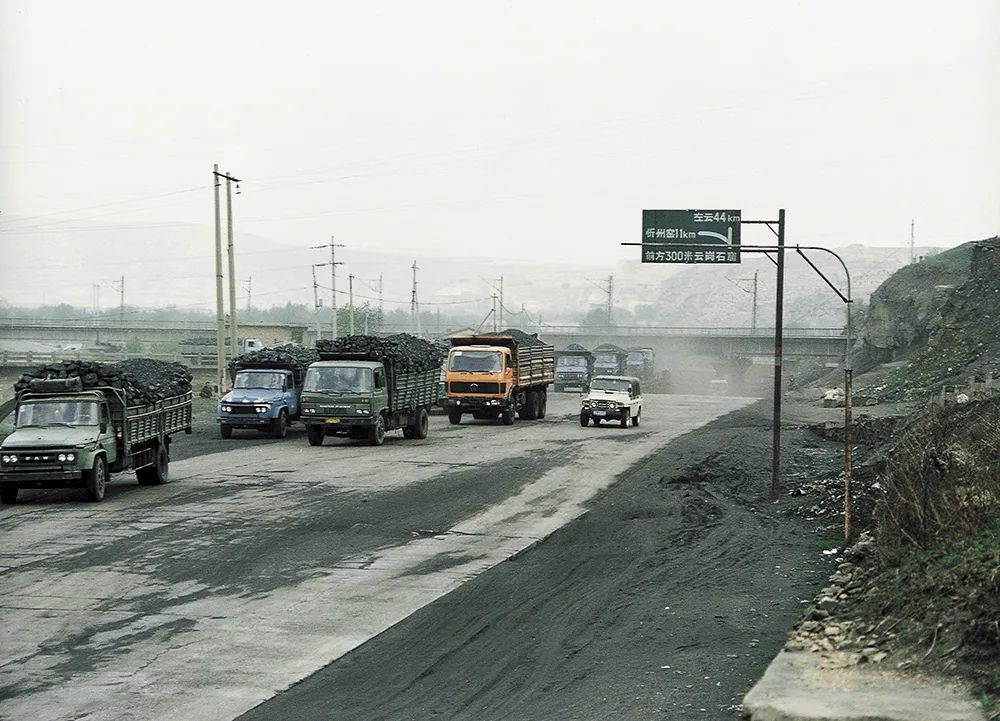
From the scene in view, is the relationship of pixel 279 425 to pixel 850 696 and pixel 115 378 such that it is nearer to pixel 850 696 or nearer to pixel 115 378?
pixel 115 378

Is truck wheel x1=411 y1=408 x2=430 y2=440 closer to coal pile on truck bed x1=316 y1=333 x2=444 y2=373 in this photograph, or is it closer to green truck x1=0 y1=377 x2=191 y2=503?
coal pile on truck bed x1=316 y1=333 x2=444 y2=373

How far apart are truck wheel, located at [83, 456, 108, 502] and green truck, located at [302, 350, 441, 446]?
11.6m

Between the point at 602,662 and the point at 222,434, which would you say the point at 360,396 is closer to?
the point at 222,434

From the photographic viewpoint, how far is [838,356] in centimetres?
10788

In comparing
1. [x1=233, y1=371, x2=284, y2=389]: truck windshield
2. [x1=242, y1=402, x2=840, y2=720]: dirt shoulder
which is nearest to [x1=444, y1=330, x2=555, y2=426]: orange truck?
[x1=233, y1=371, x2=284, y2=389]: truck windshield

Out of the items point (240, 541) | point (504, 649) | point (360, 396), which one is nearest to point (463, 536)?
point (240, 541)

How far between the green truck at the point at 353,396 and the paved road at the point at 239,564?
186cm

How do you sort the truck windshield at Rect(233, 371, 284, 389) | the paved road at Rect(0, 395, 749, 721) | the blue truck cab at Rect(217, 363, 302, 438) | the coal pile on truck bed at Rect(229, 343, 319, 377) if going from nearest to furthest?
the paved road at Rect(0, 395, 749, 721) < the blue truck cab at Rect(217, 363, 302, 438) < the truck windshield at Rect(233, 371, 284, 389) < the coal pile on truck bed at Rect(229, 343, 319, 377)

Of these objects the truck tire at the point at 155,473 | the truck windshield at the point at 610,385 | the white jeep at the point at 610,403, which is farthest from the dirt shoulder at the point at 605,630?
the truck windshield at the point at 610,385

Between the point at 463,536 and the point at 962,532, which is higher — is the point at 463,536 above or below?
below

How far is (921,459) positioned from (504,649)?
6.85m

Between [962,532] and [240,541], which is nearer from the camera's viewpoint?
[962,532]

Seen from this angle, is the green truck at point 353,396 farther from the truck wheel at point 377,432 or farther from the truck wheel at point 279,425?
the truck wheel at point 279,425

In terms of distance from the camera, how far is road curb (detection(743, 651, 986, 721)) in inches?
392
